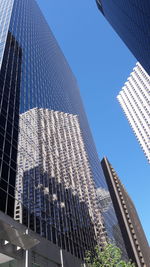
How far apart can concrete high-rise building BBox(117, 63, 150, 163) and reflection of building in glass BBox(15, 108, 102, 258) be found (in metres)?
92.1

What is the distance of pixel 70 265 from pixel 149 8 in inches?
1917

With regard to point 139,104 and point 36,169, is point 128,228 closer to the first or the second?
point 139,104

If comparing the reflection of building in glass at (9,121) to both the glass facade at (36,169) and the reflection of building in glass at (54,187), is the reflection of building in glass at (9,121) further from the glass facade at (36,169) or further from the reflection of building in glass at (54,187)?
the reflection of building in glass at (54,187)

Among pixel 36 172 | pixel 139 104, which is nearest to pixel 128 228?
pixel 139 104

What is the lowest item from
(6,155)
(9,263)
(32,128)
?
(9,263)

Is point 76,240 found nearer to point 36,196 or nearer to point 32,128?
point 36,196

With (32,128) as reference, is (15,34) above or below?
above

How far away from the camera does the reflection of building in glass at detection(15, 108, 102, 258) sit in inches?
1260

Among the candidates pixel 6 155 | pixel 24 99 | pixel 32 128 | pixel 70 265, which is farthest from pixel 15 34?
pixel 70 265

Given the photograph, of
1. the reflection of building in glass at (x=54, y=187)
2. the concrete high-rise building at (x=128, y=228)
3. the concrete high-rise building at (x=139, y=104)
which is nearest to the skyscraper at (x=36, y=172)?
the reflection of building in glass at (x=54, y=187)

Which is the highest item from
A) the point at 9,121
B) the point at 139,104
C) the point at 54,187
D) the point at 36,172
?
the point at 139,104

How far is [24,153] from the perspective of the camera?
3656 centimetres

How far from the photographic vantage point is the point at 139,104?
537 ft

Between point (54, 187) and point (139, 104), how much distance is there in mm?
132183
